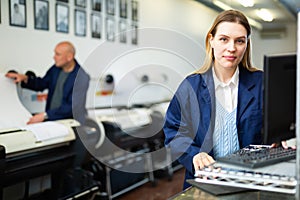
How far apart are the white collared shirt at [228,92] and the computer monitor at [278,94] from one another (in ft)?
1.27

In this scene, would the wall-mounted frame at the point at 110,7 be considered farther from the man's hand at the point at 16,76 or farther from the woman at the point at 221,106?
the woman at the point at 221,106

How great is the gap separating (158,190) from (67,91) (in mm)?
1495

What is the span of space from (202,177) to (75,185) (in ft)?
7.73

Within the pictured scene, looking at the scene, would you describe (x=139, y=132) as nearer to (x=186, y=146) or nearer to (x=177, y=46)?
(x=177, y=46)

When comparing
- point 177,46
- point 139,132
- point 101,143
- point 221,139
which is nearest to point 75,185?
point 101,143

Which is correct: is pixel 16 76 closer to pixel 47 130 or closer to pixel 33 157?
pixel 47 130

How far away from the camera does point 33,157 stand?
2510 millimetres

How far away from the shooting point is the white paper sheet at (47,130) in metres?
2.55

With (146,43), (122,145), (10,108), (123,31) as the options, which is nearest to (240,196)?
(10,108)

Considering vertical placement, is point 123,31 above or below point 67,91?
above

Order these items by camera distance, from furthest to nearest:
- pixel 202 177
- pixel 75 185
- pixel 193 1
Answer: pixel 193 1, pixel 75 185, pixel 202 177

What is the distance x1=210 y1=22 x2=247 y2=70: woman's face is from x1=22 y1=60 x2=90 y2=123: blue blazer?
6.54 feet

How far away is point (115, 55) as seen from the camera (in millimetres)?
4273

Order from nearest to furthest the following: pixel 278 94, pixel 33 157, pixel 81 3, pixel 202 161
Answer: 1. pixel 278 94
2. pixel 202 161
3. pixel 33 157
4. pixel 81 3
